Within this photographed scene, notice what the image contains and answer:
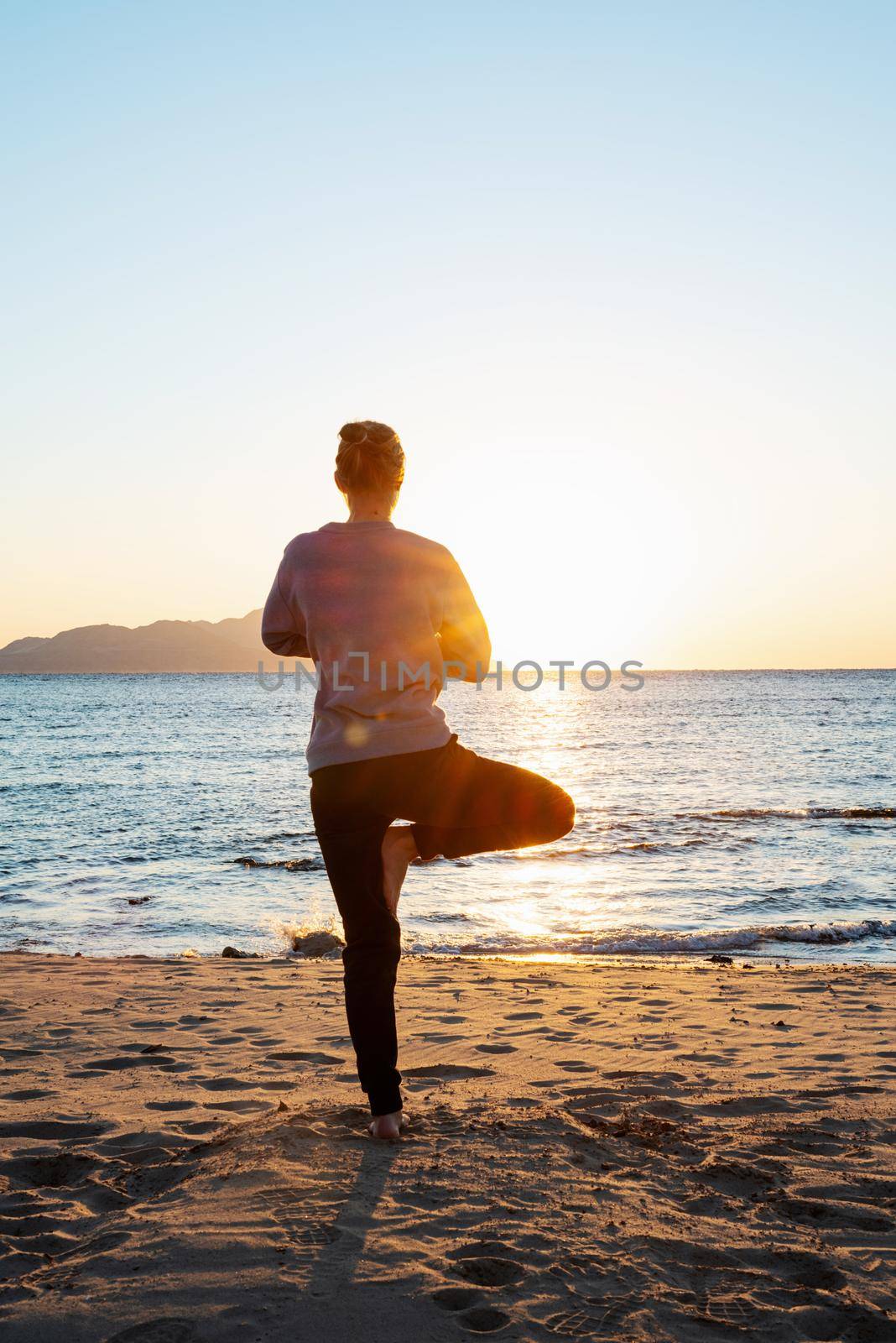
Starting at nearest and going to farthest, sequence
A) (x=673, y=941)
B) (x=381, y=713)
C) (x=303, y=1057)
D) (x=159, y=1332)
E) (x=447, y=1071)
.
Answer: (x=159, y=1332) → (x=381, y=713) → (x=447, y=1071) → (x=303, y=1057) → (x=673, y=941)

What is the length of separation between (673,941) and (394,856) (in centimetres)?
759

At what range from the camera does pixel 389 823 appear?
334cm

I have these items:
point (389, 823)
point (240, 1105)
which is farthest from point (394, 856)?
point (240, 1105)

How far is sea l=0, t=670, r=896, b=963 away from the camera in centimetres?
1051

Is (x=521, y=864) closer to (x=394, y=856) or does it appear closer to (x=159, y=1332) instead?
(x=394, y=856)

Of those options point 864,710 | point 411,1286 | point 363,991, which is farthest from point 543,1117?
point 864,710

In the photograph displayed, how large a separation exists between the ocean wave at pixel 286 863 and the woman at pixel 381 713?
1152 centimetres

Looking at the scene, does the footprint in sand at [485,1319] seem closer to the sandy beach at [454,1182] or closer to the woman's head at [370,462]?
the sandy beach at [454,1182]

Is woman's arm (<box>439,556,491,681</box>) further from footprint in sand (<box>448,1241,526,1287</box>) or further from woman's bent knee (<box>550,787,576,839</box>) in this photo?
footprint in sand (<box>448,1241,526,1287</box>)

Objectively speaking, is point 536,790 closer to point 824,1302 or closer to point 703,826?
point 824,1302

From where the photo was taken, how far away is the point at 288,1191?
3123 millimetres

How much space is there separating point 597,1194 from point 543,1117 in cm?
77

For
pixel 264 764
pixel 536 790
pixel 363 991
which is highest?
pixel 536 790

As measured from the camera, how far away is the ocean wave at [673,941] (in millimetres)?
9875
